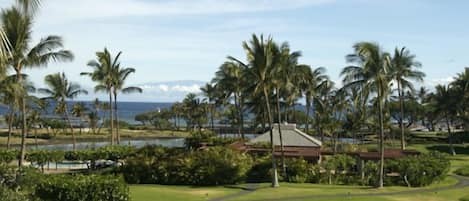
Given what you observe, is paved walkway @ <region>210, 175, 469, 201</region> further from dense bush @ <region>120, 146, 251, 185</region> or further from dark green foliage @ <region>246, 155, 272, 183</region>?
dark green foliage @ <region>246, 155, 272, 183</region>

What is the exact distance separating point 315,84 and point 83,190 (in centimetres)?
4408

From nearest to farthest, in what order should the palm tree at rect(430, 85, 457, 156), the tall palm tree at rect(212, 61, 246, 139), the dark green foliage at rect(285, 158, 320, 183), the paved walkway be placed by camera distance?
the paved walkway, the dark green foliage at rect(285, 158, 320, 183), the tall palm tree at rect(212, 61, 246, 139), the palm tree at rect(430, 85, 457, 156)

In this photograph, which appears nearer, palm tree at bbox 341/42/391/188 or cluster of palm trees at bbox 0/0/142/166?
cluster of palm trees at bbox 0/0/142/166

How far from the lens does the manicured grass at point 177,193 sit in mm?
27984

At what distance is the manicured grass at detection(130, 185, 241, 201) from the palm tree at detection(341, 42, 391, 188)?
911 centimetres

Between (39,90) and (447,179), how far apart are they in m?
34.9

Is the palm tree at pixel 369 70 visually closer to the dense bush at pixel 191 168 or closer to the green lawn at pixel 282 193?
the green lawn at pixel 282 193

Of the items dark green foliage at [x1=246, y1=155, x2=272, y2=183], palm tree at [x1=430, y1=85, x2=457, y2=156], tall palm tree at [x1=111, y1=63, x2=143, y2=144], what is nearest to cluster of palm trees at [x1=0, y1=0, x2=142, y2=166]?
tall palm tree at [x1=111, y1=63, x2=143, y2=144]

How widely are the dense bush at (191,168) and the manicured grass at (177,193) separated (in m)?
1.65

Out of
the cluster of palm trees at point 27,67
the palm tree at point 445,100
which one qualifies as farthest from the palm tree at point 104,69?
the palm tree at point 445,100

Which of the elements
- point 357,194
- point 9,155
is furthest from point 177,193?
point 9,155

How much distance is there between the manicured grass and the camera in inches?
1102

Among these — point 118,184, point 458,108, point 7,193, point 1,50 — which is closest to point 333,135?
point 458,108

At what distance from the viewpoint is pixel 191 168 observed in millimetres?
35750
